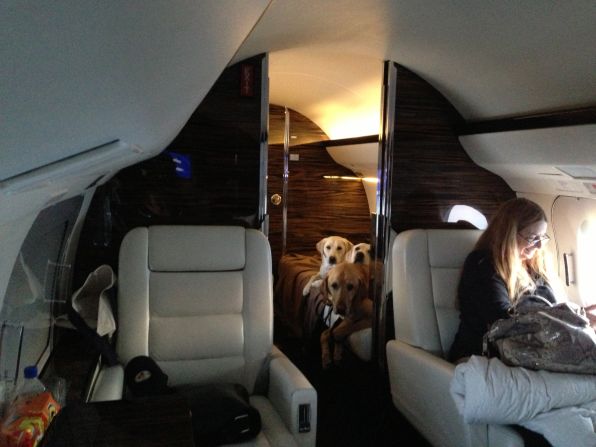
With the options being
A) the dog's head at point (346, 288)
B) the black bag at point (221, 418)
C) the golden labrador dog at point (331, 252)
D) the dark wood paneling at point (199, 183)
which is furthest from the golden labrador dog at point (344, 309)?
the black bag at point (221, 418)

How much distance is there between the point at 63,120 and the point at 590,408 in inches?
77.9

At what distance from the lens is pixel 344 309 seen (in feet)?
12.9

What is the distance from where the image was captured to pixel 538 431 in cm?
198

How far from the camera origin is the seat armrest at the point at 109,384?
2.01 metres

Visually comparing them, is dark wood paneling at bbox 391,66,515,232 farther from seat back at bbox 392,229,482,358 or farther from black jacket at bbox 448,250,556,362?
black jacket at bbox 448,250,556,362

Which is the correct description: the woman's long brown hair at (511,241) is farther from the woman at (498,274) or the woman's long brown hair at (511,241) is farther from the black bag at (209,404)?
the black bag at (209,404)

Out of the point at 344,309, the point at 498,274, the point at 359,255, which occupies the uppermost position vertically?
the point at 359,255

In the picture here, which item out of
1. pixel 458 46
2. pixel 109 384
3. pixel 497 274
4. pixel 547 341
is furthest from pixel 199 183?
pixel 547 341

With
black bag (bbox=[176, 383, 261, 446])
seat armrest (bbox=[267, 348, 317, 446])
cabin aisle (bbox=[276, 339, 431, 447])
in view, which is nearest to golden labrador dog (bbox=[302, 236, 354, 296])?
cabin aisle (bbox=[276, 339, 431, 447])

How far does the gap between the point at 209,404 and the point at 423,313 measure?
1222 millimetres

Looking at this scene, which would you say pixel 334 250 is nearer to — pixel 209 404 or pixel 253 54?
pixel 253 54

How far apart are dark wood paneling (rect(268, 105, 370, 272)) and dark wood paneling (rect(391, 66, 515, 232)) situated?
1.85 meters

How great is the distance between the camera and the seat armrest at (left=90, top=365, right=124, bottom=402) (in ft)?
6.59

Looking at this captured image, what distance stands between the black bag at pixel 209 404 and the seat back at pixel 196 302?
132mm
